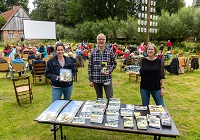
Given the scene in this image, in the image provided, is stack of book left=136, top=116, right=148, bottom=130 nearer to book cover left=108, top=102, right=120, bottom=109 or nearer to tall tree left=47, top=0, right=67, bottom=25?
book cover left=108, top=102, right=120, bottom=109

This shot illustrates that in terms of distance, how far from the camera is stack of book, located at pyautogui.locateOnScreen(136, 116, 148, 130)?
2.08 m

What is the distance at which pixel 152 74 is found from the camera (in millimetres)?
2971

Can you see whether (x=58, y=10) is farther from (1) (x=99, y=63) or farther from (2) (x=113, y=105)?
(2) (x=113, y=105)

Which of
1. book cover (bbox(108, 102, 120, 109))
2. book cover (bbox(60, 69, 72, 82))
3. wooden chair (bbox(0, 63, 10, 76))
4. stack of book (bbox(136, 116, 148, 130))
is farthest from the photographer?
wooden chair (bbox(0, 63, 10, 76))

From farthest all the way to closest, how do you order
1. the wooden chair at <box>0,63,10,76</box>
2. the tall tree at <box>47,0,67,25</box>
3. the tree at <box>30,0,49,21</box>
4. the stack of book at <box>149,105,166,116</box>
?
the tree at <box>30,0,49,21</box> → the tall tree at <box>47,0,67,25</box> → the wooden chair at <box>0,63,10,76</box> → the stack of book at <box>149,105,166,116</box>

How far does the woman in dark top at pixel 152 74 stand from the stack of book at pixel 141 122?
33.8 inches

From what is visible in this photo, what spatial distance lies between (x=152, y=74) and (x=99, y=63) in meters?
0.92

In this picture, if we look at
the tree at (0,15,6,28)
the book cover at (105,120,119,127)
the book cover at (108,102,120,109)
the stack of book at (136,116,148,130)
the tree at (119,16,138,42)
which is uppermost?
the tree at (0,15,6,28)

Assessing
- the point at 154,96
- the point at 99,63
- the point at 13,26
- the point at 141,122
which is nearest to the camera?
the point at 141,122

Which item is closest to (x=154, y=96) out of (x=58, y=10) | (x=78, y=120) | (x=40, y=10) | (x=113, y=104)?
(x=113, y=104)

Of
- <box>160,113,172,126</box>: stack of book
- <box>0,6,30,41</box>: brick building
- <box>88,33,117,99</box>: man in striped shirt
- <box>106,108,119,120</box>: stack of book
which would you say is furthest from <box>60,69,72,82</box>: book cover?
<box>0,6,30,41</box>: brick building

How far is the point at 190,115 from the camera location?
4.23 metres

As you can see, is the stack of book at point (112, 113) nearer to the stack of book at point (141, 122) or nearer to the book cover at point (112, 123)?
the book cover at point (112, 123)

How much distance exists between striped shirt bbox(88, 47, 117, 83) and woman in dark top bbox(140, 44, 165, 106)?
1.90 ft
